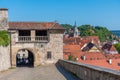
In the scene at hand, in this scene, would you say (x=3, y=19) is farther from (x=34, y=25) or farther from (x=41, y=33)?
(x=41, y=33)

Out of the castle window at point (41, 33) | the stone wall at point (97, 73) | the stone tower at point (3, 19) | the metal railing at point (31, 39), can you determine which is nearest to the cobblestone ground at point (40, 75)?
the stone wall at point (97, 73)

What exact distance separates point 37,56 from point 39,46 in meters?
1.20

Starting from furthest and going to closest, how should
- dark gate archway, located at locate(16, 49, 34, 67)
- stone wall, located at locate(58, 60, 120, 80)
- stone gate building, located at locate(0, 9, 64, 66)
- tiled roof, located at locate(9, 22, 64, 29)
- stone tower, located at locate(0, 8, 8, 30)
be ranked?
1. dark gate archway, located at locate(16, 49, 34, 67)
2. tiled roof, located at locate(9, 22, 64, 29)
3. stone gate building, located at locate(0, 9, 64, 66)
4. stone tower, located at locate(0, 8, 8, 30)
5. stone wall, located at locate(58, 60, 120, 80)

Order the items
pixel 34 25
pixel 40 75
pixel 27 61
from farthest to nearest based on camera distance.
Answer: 1. pixel 27 61
2. pixel 34 25
3. pixel 40 75

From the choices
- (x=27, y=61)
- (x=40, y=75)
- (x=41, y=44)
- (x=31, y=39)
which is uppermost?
(x=31, y=39)

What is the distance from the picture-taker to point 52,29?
41000mm

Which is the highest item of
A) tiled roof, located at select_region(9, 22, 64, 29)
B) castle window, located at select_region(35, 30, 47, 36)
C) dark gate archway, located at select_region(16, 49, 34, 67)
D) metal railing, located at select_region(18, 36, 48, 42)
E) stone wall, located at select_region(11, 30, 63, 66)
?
tiled roof, located at select_region(9, 22, 64, 29)

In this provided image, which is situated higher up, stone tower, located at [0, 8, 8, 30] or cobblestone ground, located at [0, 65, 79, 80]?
stone tower, located at [0, 8, 8, 30]

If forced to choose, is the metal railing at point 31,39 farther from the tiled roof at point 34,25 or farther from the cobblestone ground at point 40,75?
the cobblestone ground at point 40,75

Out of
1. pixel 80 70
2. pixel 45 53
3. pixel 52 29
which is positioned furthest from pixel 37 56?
pixel 80 70

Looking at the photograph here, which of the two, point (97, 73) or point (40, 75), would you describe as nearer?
point (97, 73)

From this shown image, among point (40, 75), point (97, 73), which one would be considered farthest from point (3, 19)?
point (97, 73)

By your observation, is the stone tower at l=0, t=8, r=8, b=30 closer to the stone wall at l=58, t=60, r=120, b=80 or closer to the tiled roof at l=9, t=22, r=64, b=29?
the tiled roof at l=9, t=22, r=64, b=29

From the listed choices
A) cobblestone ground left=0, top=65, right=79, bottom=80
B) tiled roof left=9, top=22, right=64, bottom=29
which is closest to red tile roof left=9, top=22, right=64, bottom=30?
tiled roof left=9, top=22, right=64, bottom=29
